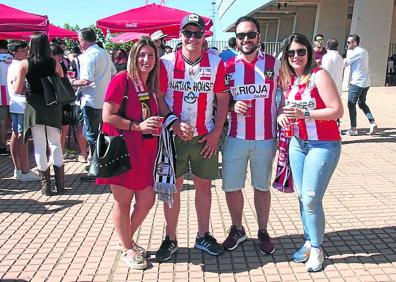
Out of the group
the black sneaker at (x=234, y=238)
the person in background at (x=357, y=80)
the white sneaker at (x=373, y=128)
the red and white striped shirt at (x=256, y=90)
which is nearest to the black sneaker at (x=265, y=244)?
the black sneaker at (x=234, y=238)

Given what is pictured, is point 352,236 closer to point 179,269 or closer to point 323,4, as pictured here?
point 179,269

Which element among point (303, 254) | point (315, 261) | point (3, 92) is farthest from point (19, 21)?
point (315, 261)

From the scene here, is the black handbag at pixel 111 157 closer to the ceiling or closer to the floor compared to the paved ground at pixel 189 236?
closer to the ceiling

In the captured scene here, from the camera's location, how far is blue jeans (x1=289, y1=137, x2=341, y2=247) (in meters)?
3.45

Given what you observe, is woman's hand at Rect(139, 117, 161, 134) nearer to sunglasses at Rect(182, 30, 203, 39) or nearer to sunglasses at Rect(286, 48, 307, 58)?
sunglasses at Rect(182, 30, 203, 39)

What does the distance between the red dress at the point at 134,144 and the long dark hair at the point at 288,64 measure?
1.06m

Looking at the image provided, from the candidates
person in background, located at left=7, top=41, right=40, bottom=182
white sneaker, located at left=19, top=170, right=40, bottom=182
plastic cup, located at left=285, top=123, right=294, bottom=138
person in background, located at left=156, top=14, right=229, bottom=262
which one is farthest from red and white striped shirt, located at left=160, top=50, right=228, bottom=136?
white sneaker, located at left=19, top=170, right=40, bottom=182

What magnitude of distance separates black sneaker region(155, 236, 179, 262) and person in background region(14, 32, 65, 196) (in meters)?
2.31

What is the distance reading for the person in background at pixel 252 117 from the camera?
3610mm

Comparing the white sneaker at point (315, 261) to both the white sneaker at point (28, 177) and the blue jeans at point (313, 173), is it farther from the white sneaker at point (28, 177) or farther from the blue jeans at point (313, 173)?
the white sneaker at point (28, 177)

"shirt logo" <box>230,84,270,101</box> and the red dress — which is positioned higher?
"shirt logo" <box>230,84,270,101</box>

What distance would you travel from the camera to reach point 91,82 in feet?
20.2

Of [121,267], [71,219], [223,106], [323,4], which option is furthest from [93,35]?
[323,4]

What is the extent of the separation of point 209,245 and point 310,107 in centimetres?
147
